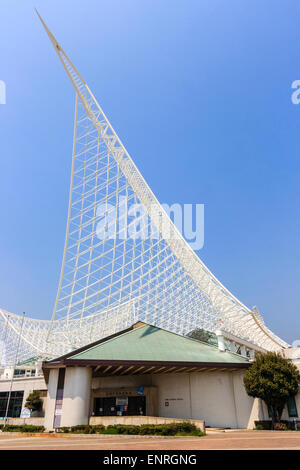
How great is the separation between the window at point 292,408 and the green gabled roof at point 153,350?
4.31 m

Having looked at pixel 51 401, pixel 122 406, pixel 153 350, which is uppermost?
pixel 153 350

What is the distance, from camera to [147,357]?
26.5m

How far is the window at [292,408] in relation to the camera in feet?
83.1

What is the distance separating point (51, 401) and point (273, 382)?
17.7 meters

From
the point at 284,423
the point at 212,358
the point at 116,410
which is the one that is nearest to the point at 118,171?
the point at 212,358

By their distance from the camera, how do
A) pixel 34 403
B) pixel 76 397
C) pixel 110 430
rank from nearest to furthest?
pixel 110 430 < pixel 76 397 < pixel 34 403

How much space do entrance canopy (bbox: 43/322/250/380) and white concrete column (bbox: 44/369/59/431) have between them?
2.74 feet

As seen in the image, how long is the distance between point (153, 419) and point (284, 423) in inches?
432

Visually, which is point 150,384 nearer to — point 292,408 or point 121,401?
point 121,401

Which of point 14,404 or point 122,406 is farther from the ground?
point 122,406

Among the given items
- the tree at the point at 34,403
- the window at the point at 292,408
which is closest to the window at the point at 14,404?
the tree at the point at 34,403

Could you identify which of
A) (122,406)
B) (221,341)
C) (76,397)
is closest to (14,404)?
(122,406)

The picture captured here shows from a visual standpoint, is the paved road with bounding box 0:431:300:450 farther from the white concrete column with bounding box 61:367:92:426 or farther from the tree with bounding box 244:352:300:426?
the tree with bounding box 244:352:300:426
